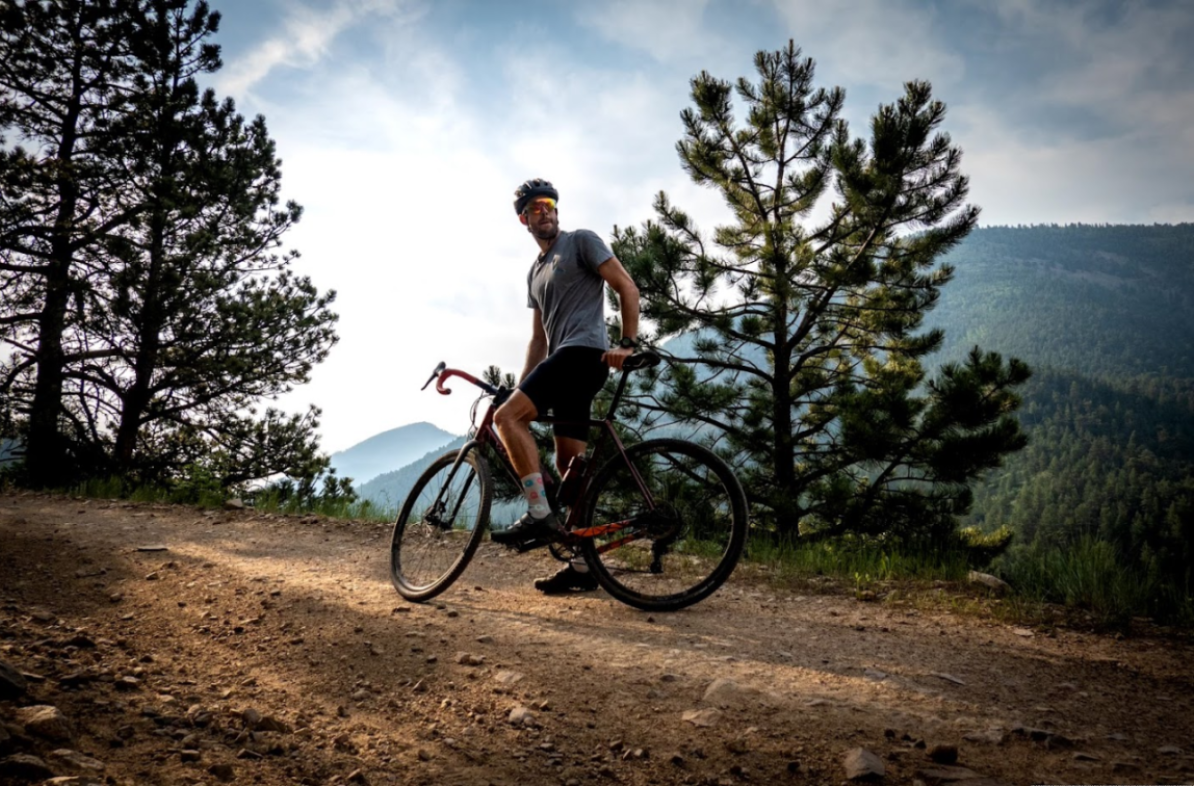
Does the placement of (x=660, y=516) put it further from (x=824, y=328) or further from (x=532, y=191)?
(x=824, y=328)

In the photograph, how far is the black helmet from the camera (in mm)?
4113

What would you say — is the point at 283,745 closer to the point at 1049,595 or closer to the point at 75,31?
the point at 1049,595

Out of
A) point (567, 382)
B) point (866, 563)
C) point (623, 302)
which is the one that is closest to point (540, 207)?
point (623, 302)

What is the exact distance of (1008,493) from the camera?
11562 centimetres

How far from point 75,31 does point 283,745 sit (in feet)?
50.4

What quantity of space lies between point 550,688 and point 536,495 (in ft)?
4.47

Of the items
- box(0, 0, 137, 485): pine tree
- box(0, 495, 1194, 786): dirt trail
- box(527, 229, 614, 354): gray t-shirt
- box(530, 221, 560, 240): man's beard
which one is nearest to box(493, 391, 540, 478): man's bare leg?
box(527, 229, 614, 354): gray t-shirt

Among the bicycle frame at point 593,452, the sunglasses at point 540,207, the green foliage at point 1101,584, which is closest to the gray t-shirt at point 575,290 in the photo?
the sunglasses at point 540,207

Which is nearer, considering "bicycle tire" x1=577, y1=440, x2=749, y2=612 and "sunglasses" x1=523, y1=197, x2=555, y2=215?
"bicycle tire" x1=577, y1=440, x2=749, y2=612

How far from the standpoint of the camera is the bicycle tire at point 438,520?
4.07 m

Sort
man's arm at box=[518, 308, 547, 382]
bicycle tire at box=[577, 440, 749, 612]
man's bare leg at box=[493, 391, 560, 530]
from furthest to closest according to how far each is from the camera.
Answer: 1. man's arm at box=[518, 308, 547, 382]
2. man's bare leg at box=[493, 391, 560, 530]
3. bicycle tire at box=[577, 440, 749, 612]

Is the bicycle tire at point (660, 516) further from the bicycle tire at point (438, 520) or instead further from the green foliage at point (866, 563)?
the green foliage at point (866, 563)

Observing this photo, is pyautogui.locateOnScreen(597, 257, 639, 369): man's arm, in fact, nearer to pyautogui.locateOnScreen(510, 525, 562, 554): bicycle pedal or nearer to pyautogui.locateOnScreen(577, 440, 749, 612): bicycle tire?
pyautogui.locateOnScreen(577, 440, 749, 612): bicycle tire

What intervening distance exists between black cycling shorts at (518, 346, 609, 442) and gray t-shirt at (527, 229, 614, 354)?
0.07m
